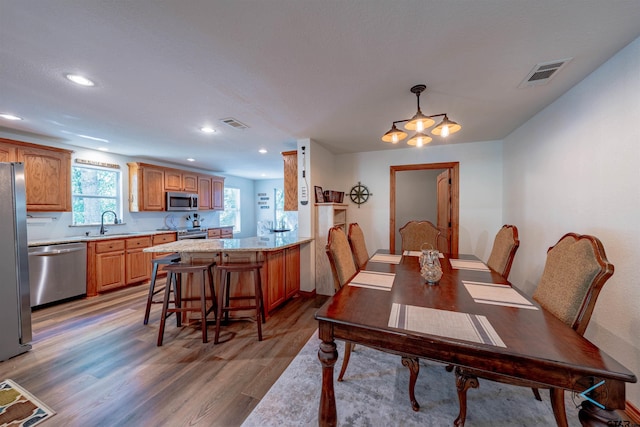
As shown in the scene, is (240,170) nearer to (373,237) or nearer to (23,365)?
(373,237)

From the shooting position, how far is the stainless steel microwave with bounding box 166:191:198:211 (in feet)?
16.1

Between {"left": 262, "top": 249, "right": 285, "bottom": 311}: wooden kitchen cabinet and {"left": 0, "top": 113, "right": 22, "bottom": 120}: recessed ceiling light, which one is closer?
{"left": 0, "top": 113, "right": 22, "bottom": 120}: recessed ceiling light

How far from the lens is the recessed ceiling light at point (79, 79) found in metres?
1.83

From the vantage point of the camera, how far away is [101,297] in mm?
3533

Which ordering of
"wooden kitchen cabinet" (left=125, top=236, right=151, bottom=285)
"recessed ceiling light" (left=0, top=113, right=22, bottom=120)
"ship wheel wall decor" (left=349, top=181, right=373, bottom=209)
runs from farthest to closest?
"ship wheel wall decor" (left=349, top=181, right=373, bottom=209), "wooden kitchen cabinet" (left=125, top=236, right=151, bottom=285), "recessed ceiling light" (left=0, top=113, right=22, bottom=120)

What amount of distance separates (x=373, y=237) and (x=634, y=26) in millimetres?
3330

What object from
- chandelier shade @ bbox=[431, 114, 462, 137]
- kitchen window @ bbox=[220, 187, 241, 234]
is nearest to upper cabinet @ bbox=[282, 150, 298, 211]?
chandelier shade @ bbox=[431, 114, 462, 137]

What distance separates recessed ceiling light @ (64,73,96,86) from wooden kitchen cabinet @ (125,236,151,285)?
283cm

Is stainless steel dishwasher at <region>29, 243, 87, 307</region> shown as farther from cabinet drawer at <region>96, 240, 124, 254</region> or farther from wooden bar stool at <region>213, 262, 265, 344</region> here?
wooden bar stool at <region>213, 262, 265, 344</region>

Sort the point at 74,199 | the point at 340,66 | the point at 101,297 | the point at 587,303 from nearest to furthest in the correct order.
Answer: the point at 587,303 < the point at 340,66 < the point at 101,297 < the point at 74,199

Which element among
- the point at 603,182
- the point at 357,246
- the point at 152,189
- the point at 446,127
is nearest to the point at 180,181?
the point at 152,189

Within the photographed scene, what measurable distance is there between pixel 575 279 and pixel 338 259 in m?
1.32

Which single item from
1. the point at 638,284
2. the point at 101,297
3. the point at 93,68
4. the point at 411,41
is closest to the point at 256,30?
A: the point at 411,41

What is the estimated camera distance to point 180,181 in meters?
5.21
